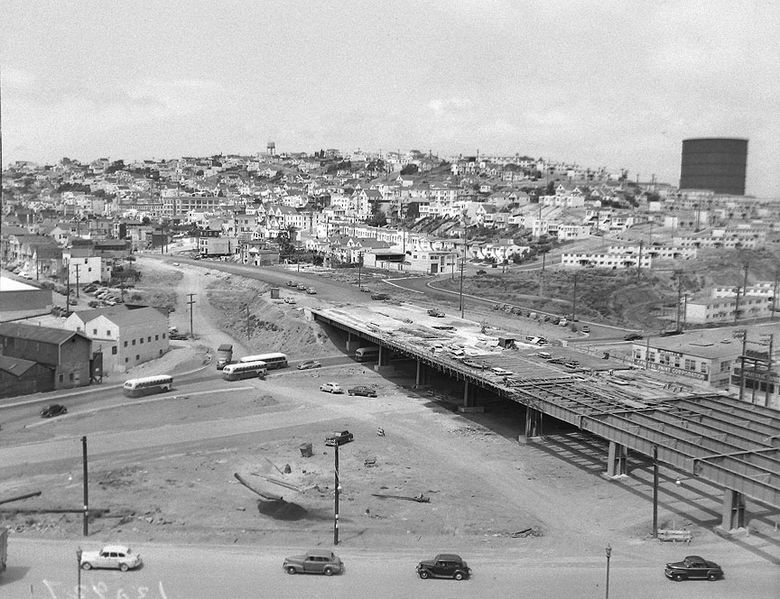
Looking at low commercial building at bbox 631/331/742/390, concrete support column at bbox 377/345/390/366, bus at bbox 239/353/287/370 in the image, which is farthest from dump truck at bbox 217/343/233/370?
low commercial building at bbox 631/331/742/390

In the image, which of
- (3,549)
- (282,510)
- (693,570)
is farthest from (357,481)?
(693,570)

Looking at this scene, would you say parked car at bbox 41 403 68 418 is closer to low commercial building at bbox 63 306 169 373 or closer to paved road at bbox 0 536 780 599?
low commercial building at bbox 63 306 169 373

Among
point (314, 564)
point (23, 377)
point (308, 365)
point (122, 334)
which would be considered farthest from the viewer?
point (308, 365)

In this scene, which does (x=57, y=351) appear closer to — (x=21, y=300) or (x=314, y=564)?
(x=21, y=300)

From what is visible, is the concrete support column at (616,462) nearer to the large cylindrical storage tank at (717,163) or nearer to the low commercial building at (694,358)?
the low commercial building at (694,358)

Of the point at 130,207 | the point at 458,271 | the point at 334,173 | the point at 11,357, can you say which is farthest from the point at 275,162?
the point at 11,357
